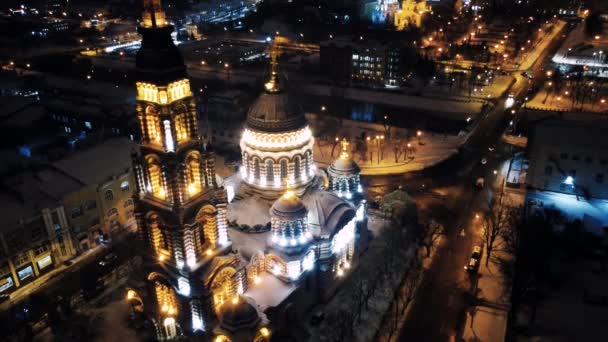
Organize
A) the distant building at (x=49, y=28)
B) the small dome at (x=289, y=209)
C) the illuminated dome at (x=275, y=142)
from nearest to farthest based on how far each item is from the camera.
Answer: the small dome at (x=289, y=209) → the illuminated dome at (x=275, y=142) → the distant building at (x=49, y=28)

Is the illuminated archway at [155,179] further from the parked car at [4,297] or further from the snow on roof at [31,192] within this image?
the parked car at [4,297]

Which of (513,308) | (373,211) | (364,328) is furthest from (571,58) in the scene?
(364,328)

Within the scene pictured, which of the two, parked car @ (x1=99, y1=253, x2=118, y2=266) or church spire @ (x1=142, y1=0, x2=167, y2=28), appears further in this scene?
parked car @ (x1=99, y1=253, x2=118, y2=266)

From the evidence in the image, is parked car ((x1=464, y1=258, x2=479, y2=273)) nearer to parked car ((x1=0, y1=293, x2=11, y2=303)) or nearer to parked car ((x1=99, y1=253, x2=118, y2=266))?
parked car ((x1=99, y1=253, x2=118, y2=266))

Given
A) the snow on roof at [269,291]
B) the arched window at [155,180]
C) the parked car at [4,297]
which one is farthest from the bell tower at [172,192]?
the parked car at [4,297]

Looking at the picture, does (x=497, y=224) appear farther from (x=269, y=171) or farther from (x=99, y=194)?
(x=99, y=194)

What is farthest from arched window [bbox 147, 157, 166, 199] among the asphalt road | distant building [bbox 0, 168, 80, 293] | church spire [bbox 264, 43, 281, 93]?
the asphalt road
